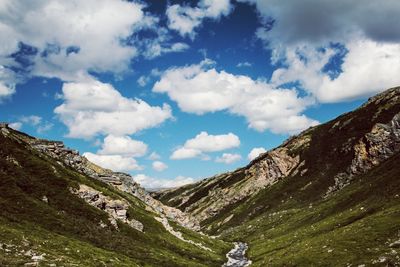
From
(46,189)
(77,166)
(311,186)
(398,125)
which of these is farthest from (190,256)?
(398,125)

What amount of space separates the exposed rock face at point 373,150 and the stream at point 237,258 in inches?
2371

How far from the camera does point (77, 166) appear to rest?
14562 centimetres

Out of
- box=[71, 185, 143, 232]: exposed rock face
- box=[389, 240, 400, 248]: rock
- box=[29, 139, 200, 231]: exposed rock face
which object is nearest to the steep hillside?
box=[71, 185, 143, 232]: exposed rock face

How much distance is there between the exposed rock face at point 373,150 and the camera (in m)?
165

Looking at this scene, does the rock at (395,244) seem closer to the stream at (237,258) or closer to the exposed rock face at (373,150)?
the stream at (237,258)

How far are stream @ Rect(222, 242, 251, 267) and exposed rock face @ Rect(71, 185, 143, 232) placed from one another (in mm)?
24262

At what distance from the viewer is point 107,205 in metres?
106

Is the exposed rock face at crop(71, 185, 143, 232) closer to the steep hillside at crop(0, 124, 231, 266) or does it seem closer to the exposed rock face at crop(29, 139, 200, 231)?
the steep hillside at crop(0, 124, 231, 266)

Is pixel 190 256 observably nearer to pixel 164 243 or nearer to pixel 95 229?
pixel 164 243

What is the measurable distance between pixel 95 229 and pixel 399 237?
189 ft

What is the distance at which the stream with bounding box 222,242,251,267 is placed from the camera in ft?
315

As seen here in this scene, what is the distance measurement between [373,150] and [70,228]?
12992 cm

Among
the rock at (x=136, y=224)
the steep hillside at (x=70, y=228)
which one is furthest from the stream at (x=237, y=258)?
the rock at (x=136, y=224)

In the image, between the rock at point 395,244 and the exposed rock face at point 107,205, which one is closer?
the rock at point 395,244
